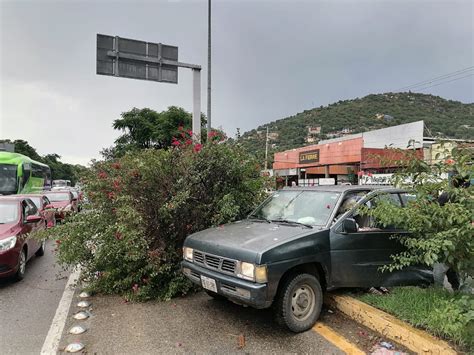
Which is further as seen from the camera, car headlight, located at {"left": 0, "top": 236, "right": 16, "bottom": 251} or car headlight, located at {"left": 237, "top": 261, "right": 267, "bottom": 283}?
car headlight, located at {"left": 0, "top": 236, "right": 16, "bottom": 251}

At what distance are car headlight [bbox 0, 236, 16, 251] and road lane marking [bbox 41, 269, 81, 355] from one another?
1107 millimetres

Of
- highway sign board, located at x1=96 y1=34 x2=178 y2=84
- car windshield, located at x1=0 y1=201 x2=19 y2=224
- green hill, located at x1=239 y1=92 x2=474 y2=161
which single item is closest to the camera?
car windshield, located at x1=0 y1=201 x2=19 y2=224

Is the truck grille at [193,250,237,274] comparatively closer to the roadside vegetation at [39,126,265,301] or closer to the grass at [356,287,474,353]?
the roadside vegetation at [39,126,265,301]

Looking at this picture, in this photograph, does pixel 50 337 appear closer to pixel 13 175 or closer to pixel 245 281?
pixel 245 281

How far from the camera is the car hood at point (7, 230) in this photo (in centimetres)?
579

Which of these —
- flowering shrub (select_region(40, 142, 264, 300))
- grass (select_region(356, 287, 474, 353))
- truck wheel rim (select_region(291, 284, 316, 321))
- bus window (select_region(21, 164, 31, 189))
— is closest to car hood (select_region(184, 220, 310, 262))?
truck wheel rim (select_region(291, 284, 316, 321))

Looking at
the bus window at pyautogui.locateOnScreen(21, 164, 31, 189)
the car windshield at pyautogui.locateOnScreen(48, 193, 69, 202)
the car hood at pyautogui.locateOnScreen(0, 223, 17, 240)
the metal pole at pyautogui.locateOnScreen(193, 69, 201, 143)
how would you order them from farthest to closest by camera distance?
the bus window at pyautogui.locateOnScreen(21, 164, 31, 189) < the car windshield at pyautogui.locateOnScreen(48, 193, 69, 202) < the metal pole at pyautogui.locateOnScreen(193, 69, 201, 143) < the car hood at pyautogui.locateOnScreen(0, 223, 17, 240)

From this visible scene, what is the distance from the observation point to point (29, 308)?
4.83 m

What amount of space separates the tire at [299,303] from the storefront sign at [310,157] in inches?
1363

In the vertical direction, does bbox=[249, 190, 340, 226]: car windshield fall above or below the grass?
above

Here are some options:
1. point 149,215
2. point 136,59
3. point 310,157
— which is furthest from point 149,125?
point 149,215

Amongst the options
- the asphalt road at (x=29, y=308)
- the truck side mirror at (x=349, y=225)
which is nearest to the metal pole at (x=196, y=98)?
the asphalt road at (x=29, y=308)

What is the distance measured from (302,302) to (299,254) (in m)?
0.60

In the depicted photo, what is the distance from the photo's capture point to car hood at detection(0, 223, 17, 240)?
5.79 m
